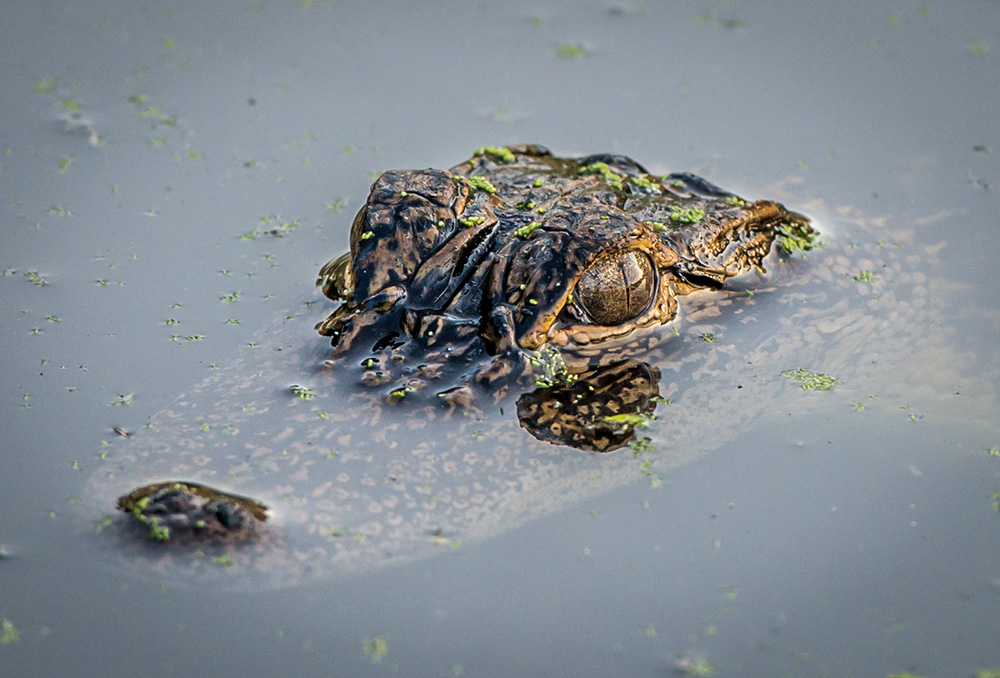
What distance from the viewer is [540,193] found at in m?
4.41

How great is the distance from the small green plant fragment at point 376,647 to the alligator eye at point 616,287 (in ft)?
5.06

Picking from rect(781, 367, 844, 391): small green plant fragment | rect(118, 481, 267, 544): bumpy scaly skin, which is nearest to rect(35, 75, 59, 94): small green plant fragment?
rect(118, 481, 267, 544): bumpy scaly skin

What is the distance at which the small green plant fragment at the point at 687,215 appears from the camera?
14.5 feet

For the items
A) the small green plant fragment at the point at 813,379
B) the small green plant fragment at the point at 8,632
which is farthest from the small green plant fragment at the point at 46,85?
the small green plant fragment at the point at 813,379

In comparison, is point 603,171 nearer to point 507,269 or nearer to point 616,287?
point 616,287

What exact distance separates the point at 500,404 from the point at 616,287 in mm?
686

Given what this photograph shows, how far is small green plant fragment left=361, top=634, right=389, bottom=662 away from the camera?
3.30 m

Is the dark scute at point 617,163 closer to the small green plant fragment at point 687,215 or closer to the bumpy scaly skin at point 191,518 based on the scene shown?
the small green plant fragment at point 687,215

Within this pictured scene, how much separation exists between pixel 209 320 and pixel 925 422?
3.38 meters

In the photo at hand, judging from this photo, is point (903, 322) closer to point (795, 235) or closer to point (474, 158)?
point (795, 235)

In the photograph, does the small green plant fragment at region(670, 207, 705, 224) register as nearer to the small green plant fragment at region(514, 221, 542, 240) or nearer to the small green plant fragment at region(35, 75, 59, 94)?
the small green plant fragment at region(514, 221, 542, 240)

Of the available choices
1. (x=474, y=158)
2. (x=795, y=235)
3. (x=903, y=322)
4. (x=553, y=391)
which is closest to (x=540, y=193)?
(x=474, y=158)

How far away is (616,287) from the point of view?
4.05 metres

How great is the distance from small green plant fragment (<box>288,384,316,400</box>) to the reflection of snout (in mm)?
845
